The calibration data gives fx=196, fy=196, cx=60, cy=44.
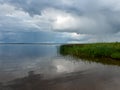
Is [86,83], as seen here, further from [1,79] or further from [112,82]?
[1,79]

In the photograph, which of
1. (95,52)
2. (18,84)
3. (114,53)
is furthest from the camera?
(95,52)

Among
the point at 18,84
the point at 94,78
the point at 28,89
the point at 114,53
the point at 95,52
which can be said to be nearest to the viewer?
the point at 28,89

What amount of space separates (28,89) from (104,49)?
72.5ft

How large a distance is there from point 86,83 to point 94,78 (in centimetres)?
202

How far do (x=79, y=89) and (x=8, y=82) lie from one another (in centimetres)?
549

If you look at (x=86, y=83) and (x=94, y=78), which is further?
(x=94, y=78)

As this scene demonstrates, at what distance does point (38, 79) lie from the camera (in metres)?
16.4

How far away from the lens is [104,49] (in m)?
33.0

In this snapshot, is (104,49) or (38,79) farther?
(104,49)

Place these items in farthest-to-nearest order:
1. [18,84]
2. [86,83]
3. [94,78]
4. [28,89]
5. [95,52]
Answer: [95,52], [94,78], [86,83], [18,84], [28,89]

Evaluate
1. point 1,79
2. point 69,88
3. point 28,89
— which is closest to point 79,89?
point 69,88

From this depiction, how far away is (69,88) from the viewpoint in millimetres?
13719

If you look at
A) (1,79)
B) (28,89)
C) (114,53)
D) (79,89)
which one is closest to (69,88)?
(79,89)

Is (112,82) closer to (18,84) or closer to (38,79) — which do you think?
(38,79)
